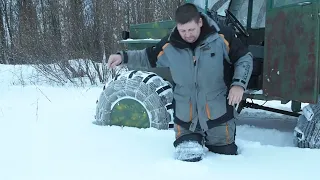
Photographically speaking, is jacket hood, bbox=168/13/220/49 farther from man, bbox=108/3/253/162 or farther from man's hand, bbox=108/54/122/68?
man's hand, bbox=108/54/122/68

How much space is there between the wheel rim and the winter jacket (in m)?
0.70

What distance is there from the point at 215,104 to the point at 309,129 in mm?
832

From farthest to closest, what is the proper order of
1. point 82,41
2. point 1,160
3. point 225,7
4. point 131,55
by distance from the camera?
point 82,41, point 225,7, point 131,55, point 1,160

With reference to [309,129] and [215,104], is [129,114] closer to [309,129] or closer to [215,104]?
[215,104]

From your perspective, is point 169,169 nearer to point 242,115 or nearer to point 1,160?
point 1,160

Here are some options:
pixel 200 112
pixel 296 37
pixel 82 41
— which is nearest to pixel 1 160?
pixel 200 112

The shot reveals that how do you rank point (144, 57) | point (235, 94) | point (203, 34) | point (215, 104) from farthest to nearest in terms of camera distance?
point (144, 57), point (215, 104), point (203, 34), point (235, 94)

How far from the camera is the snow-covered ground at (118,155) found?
95.3 inches

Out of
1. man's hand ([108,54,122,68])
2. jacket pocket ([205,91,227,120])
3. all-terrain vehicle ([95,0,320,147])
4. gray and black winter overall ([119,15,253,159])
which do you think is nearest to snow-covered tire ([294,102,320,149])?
all-terrain vehicle ([95,0,320,147])

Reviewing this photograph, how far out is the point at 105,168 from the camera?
8.27 ft

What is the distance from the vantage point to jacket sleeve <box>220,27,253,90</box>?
261 centimetres

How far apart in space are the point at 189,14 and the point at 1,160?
154 centimetres

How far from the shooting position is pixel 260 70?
364 centimetres

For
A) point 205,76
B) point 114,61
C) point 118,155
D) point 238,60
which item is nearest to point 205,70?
point 205,76
